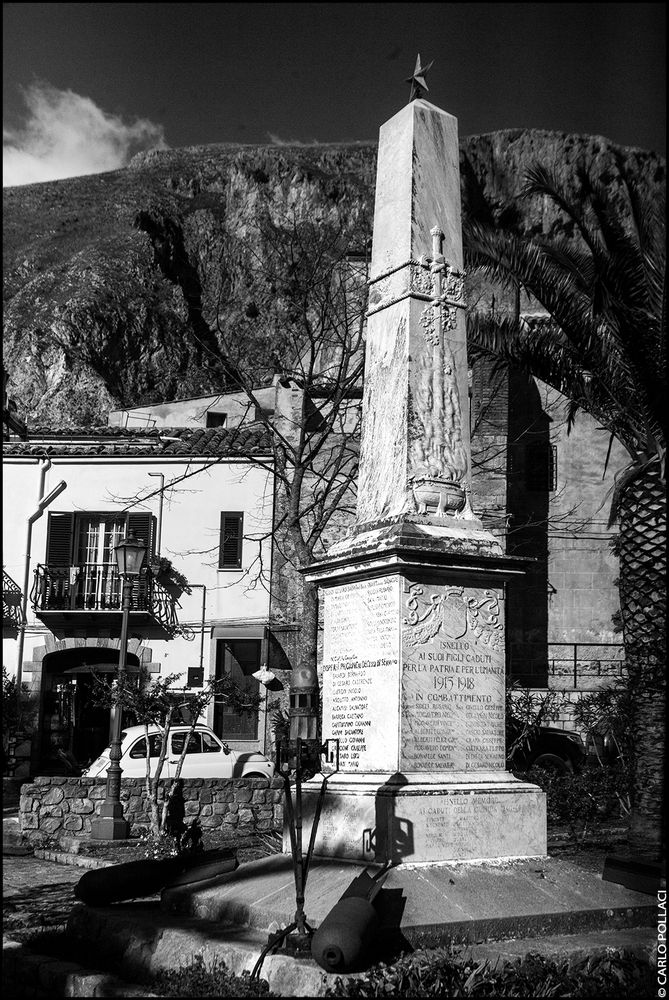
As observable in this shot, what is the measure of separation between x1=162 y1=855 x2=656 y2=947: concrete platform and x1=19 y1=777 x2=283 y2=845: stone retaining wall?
7.87 m

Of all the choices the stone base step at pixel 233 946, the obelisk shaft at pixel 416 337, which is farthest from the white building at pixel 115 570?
the stone base step at pixel 233 946

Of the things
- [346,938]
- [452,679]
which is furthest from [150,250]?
[346,938]

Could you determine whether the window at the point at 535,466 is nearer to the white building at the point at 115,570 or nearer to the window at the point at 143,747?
the white building at the point at 115,570

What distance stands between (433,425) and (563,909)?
347 cm

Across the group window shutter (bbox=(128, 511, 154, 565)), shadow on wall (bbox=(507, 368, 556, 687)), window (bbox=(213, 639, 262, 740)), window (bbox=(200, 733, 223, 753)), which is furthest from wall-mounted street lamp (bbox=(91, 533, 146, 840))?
shadow on wall (bbox=(507, 368, 556, 687))

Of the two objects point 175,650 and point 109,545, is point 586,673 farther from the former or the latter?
point 109,545

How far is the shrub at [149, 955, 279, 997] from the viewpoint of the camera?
543 cm

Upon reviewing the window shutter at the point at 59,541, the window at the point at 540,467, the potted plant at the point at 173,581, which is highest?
the window at the point at 540,467

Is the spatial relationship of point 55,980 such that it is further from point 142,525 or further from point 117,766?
point 142,525

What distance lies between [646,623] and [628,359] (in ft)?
8.86

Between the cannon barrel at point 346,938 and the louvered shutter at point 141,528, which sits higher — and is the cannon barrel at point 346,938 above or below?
below

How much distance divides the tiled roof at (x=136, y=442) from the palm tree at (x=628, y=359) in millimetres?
13711

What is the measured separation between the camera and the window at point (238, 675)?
25391mm

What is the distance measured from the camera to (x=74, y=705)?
27.2 metres
